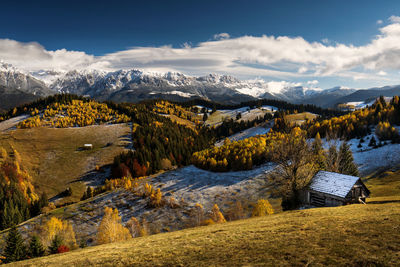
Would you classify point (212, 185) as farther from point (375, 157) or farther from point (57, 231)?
point (375, 157)

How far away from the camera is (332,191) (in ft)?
141

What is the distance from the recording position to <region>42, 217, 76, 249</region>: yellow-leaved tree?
173 ft


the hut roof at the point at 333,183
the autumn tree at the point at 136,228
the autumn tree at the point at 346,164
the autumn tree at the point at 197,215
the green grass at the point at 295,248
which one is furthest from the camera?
the autumn tree at the point at 346,164

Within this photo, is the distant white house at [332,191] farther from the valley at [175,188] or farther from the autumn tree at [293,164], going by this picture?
the autumn tree at [293,164]

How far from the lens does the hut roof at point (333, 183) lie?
42.5 m

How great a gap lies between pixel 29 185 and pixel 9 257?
87572 mm

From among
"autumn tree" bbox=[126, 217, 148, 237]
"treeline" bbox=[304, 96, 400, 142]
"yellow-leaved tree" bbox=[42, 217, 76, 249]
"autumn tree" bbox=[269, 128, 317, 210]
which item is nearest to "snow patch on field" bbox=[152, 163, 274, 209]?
"autumn tree" bbox=[126, 217, 148, 237]

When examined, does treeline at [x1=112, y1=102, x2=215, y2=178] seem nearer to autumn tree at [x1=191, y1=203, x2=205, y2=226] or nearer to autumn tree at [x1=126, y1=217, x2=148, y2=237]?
autumn tree at [x1=126, y1=217, x2=148, y2=237]

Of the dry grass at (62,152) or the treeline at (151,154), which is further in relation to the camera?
the treeline at (151,154)

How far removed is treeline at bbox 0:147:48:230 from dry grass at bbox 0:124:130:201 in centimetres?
608

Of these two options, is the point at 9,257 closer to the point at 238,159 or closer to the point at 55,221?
the point at 55,221

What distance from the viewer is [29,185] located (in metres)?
111

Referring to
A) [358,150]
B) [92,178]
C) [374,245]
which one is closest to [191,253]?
[374,245]

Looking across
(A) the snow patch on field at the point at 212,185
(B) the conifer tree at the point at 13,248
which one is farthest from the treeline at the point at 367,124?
(B) the conifer tree at the point at 13,248
